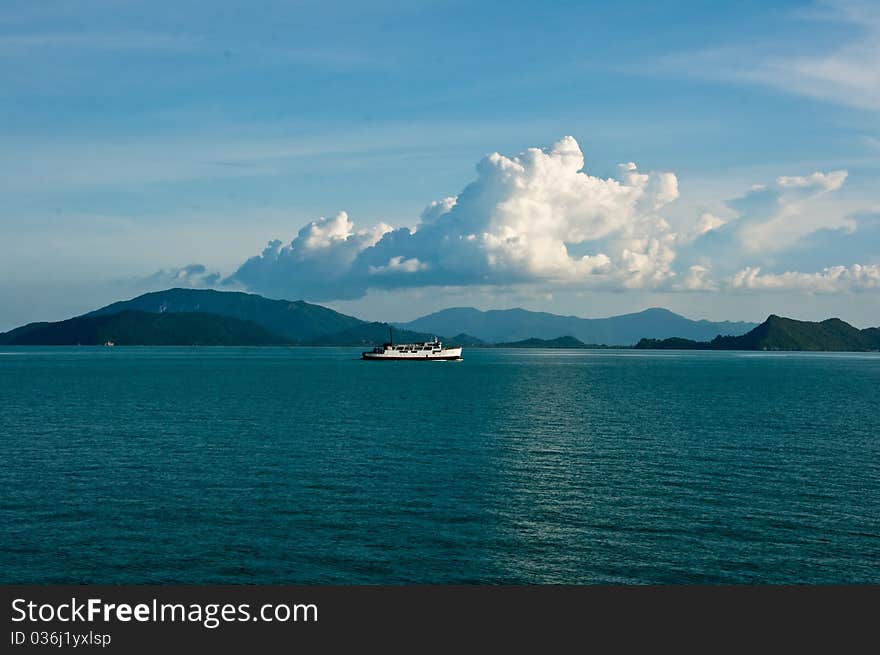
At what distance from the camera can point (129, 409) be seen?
12706cm

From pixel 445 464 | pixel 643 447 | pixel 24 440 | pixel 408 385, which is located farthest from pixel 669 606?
pixel 408 385

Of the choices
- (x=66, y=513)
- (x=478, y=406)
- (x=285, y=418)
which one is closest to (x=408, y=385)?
(x=478, y=406)

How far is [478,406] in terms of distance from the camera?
140 meters

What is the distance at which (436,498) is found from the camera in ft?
197

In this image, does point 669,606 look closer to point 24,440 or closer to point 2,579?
point 2,579

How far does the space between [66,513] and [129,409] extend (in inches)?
3046

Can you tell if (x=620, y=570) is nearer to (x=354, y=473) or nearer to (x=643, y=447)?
(x=354, y=473)

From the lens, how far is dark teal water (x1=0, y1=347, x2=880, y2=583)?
144 ft

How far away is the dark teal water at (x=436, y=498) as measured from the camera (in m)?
44.0

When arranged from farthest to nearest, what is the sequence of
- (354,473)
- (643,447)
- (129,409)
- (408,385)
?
(408,385) → (129,409) → (643,447) → (354,473)

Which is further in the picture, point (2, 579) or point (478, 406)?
point (478, 406)

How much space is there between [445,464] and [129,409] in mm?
74113

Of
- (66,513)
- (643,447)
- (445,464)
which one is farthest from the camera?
(643,447)

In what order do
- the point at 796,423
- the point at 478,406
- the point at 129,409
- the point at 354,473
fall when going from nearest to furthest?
1. the point at 354,473
2. the point at 796,423
3. the point at 129,409
4. the point at 478,406
